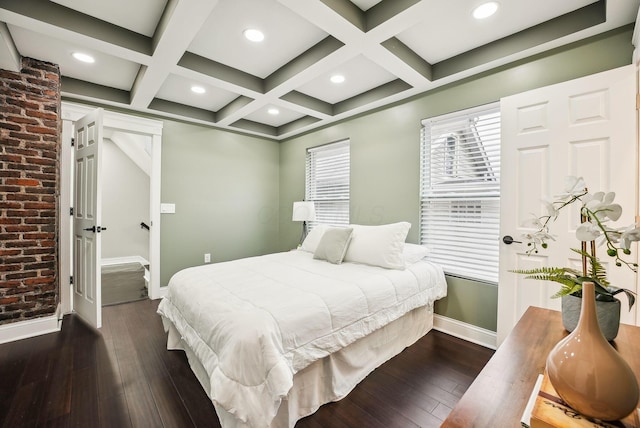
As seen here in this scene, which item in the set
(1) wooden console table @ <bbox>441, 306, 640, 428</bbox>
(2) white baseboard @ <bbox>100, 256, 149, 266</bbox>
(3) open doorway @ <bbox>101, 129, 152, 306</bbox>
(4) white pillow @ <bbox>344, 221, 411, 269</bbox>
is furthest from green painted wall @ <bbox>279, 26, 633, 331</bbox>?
(2) white baseboard @ <bbox>100, 256, 149, 266</bbox>

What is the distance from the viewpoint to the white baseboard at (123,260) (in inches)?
227

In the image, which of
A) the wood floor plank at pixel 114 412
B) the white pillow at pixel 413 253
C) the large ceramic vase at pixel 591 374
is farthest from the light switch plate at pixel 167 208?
the large ceramic vase at pixel 591 374

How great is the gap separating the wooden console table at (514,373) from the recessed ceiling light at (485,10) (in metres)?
2.00

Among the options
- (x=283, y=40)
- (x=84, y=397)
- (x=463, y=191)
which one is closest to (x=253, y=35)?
(x=283, y=40)

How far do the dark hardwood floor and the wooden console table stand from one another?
855mm

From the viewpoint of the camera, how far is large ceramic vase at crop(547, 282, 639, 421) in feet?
2.04

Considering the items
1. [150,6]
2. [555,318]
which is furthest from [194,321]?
[150,6]

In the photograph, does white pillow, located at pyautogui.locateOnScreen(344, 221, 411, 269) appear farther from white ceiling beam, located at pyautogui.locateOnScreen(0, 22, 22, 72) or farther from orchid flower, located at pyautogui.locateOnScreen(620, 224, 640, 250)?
white ceiling beam, located at pyautogui.locateOnScreen(0, 22, 22, 72)

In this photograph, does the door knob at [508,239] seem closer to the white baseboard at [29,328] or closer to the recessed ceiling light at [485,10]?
the recessed ceiling light at [485,10]

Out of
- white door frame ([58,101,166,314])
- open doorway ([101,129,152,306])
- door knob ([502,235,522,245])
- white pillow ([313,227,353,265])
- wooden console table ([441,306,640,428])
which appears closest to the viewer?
wooden console table ([441,306,640,428])

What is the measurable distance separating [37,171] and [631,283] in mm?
4795

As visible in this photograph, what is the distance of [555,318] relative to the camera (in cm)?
133

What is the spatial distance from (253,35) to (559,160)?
2.51 meters

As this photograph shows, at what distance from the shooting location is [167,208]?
385 cm
